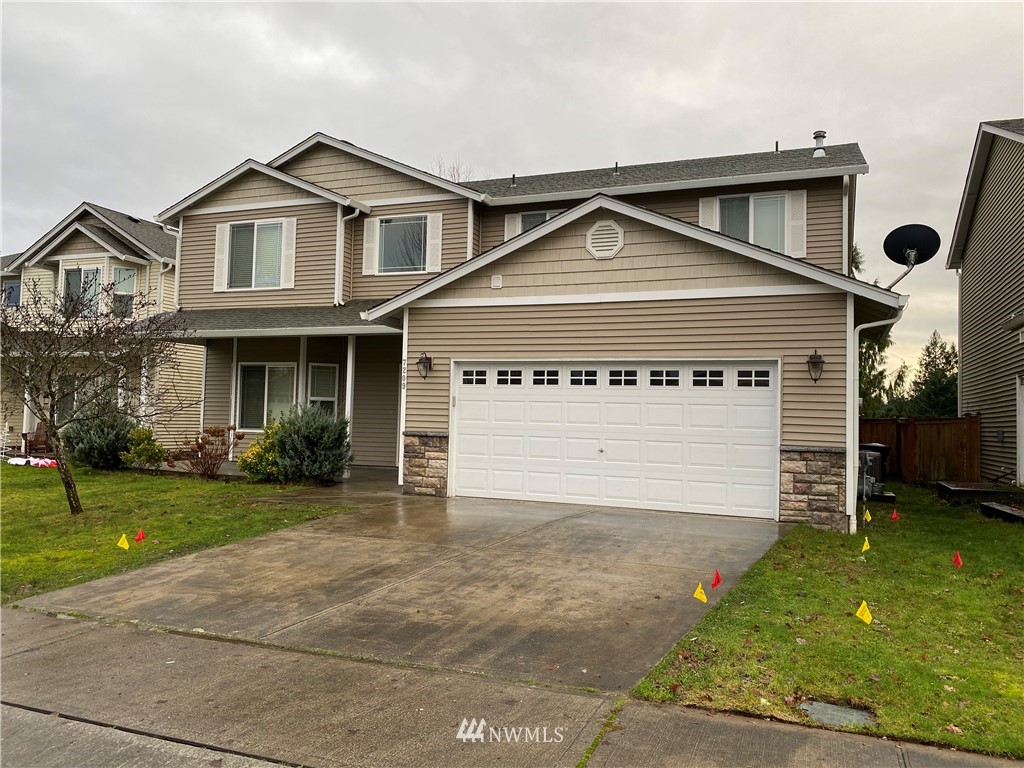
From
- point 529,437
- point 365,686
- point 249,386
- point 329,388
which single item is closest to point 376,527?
point 529,437

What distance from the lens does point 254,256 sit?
1664 cm

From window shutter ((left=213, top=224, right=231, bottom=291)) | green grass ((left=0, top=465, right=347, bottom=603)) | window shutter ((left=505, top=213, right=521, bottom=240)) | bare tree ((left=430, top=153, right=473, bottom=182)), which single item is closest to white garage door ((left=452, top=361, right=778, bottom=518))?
green grass ((left=0, top=465, right=347, bottom=603))

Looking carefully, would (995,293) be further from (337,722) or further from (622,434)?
(337,722)

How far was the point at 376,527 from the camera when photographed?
9.38m

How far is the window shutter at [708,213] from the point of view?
14125mm

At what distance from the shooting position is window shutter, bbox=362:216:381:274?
52.5 feet

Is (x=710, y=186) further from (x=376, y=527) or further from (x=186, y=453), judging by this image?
(x=186, y=453)

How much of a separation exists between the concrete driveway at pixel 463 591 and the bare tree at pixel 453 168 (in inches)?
1075

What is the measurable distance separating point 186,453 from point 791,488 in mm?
11438

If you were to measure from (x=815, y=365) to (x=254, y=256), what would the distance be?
1279cm

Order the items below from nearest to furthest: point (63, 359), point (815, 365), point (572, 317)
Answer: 1. point (815, 365)
2. point (63, 359)
3. point (572, 317)

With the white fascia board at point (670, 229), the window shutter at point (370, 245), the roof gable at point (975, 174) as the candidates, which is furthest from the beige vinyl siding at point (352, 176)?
the roof gable at point (975, 174)

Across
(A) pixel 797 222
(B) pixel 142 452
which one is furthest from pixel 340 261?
(A) pixel 797 222

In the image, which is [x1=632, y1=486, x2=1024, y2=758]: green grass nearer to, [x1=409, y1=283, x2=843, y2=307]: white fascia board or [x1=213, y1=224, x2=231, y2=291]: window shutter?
[x1=409, y1=283, x2=843, y2=307]: white fascia board
